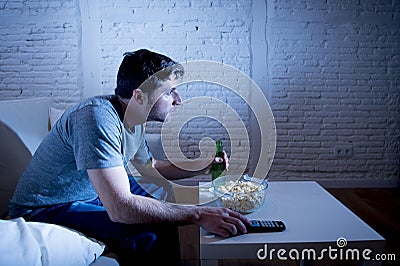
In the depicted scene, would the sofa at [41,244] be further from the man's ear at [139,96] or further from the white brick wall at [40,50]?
the white brick wall at [40,50]

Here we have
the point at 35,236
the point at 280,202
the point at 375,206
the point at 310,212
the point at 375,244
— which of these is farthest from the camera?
the point at 375,206

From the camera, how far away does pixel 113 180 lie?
1.12 m

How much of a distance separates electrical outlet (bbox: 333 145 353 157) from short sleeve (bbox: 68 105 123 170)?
2613 millimetres

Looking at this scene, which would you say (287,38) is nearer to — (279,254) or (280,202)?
(280,202)

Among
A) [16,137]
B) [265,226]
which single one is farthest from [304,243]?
[16,137]

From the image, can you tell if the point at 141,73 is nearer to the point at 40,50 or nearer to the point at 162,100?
the point at 162,100

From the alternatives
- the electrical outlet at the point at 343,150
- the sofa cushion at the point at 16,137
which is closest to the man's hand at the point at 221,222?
the sofa cushion at the point at 16,137

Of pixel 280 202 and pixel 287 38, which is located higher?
pixel 287 38

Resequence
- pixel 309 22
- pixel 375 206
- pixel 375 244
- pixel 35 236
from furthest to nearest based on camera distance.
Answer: pixel 309 22
pixel 375 206
pixel 375 244
pixel 35 236

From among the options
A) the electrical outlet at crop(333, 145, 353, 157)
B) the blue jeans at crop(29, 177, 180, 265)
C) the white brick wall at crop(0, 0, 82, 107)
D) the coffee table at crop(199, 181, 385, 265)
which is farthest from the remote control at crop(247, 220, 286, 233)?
the white brick wall at crop(0, 0, 82, 107)

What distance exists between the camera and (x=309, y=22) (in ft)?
10.5

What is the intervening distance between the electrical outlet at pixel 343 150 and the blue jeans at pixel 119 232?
95.1 inches

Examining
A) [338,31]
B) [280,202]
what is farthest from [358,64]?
[280,202]

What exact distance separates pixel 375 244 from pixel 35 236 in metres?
0.98
